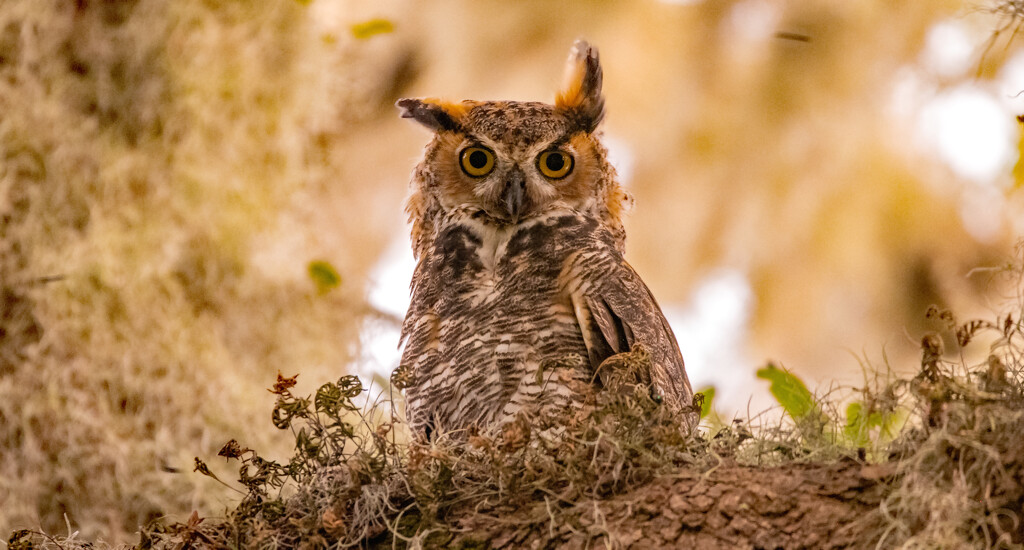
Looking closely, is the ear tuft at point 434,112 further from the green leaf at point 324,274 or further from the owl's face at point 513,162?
the green leaf at point 324,274

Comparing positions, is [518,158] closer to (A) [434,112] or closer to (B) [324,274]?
(A) [434,112]

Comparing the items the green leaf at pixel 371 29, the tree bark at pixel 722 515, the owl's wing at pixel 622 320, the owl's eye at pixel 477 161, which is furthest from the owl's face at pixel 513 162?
the tree bark at pixel 722 515

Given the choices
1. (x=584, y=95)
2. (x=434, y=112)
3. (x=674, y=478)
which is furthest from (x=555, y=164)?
(x=674, y=478)

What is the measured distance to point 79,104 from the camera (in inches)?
104

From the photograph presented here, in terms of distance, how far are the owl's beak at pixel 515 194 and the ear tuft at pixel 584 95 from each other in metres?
0.23

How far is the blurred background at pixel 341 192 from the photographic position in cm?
239

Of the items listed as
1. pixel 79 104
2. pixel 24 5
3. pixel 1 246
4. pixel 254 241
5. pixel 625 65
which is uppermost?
pixel 625 65

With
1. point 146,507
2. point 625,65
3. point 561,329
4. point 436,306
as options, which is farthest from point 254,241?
point 625,65

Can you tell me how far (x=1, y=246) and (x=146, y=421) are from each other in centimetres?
62

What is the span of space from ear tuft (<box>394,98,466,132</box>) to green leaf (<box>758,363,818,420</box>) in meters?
0.93

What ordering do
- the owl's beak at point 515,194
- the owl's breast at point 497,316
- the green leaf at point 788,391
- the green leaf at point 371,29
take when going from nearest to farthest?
the green leaf at point 788,391
the owl's breast at point 497,316
the owl's beak at point 515,194
the green leaf at point 371,29

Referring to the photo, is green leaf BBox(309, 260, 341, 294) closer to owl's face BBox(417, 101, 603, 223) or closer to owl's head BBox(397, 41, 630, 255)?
owl's head BBox(397, 41, 630, 255)

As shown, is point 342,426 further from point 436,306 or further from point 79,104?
point 79,104

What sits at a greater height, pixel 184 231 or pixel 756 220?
pixel 756 220
